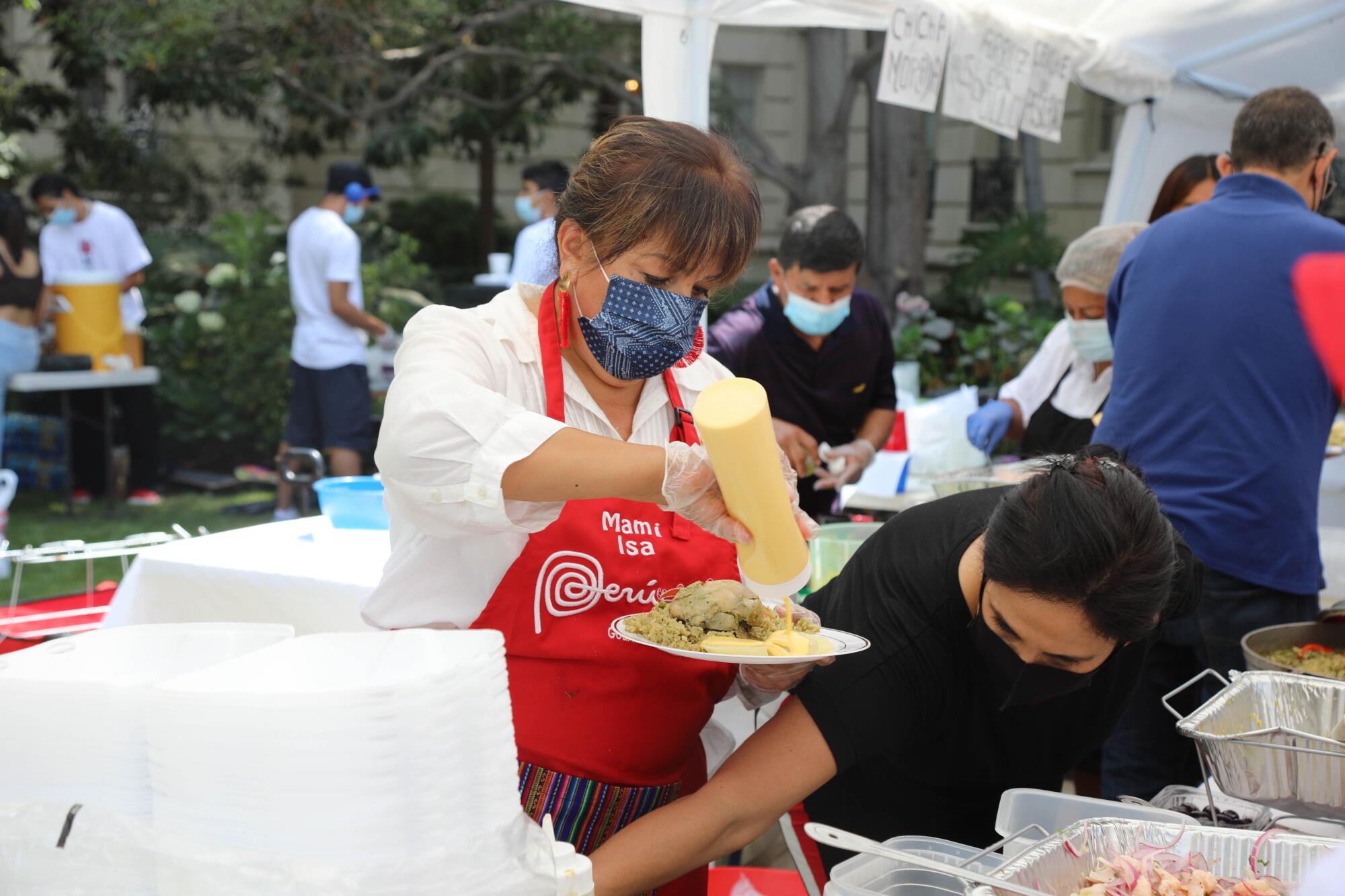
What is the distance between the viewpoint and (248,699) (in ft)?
3.43

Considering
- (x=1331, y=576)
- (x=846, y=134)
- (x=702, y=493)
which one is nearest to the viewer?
(x=702, y=493)

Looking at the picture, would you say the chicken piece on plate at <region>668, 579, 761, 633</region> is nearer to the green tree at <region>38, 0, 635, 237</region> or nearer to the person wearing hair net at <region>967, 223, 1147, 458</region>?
the person wearing hair net at <region>967, 223, 1147, 458</region>

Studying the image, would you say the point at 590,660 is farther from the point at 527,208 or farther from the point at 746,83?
the point at 746,83

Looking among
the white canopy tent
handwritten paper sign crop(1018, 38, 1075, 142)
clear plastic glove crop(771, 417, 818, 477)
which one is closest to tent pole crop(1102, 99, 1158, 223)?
the white canopy tent

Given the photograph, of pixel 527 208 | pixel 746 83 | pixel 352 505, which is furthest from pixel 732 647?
pixel 746 83

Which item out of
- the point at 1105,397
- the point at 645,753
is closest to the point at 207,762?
the point at 645,753

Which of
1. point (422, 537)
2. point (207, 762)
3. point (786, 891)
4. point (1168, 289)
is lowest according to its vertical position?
point (786, 891)

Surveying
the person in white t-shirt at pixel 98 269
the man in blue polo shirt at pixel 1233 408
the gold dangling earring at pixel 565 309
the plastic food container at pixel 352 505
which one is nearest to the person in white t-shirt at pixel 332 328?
the person in white t-shirt at pixel 98 269

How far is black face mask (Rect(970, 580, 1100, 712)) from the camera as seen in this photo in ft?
5.44

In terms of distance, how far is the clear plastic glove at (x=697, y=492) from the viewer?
131 centimetres

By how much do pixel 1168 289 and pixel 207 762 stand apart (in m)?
2.33

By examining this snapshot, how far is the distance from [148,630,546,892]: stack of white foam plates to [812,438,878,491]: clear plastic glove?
2.57 m

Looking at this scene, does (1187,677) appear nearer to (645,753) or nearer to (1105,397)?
(1105,397)

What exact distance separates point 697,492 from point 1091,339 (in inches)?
99.1
